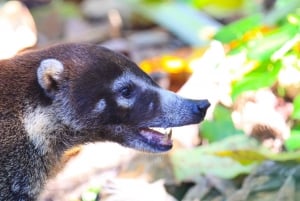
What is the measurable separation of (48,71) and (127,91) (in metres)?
0.38

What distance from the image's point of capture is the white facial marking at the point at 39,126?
17.6ft

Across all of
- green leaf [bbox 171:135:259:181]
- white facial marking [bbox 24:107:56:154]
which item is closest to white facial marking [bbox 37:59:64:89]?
white facial marking [bbox 24:107:56:154]

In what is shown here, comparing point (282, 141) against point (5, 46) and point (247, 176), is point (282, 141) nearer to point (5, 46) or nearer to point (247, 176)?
point (247, 176)

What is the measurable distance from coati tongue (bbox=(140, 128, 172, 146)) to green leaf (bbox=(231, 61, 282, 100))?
825 mm

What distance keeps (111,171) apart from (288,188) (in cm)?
97

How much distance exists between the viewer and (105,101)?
5.39 meters

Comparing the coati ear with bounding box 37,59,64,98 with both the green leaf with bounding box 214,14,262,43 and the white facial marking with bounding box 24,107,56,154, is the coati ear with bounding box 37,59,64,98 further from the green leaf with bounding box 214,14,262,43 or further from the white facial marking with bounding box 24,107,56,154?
the green leaf with bounding box 214,14,262,43

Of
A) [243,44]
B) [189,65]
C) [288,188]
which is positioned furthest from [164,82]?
[288,188]

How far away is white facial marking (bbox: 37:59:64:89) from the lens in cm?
529

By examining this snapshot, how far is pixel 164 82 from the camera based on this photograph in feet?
24.1

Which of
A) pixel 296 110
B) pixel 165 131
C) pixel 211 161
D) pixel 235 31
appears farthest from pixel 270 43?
pixel 165 131

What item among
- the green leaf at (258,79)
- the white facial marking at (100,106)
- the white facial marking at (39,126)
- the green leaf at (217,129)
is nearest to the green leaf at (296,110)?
the green leaf at (258,79)

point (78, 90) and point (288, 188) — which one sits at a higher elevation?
point (78, 90)

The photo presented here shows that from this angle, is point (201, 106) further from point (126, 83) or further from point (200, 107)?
point (126, 83)
